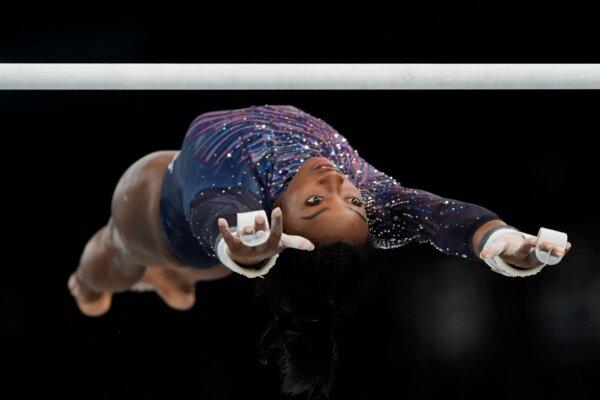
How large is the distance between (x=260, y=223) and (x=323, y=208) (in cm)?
27

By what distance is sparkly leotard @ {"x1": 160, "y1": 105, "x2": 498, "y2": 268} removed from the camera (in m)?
1.46

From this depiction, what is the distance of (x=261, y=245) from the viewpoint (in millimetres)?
1228

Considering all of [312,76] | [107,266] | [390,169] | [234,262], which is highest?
[390,169]

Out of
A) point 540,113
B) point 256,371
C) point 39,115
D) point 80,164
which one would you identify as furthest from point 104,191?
point 540,113

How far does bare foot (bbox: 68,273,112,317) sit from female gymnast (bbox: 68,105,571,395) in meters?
0.51

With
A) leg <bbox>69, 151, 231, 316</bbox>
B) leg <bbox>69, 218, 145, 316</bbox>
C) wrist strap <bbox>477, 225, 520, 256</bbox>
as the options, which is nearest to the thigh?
leg <bbox>69, 151, 231, 316</bbox>

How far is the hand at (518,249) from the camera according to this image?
124 centimetres

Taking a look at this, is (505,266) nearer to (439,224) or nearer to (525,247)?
(525,247)

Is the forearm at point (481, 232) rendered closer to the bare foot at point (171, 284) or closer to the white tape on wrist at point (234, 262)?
the white tape on wrist at point (234, 262)

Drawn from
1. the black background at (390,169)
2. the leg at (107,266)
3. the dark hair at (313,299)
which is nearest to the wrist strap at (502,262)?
the dark hair at (313,299)

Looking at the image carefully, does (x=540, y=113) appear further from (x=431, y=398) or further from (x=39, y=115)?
(x=39, y=115)

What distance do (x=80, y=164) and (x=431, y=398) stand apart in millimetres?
1308

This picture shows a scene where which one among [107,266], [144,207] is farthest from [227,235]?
[107,266]

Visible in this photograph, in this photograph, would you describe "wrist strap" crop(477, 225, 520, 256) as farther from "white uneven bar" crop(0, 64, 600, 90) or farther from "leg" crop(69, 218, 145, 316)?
"leg" crop(69, 218, 145, 316)
